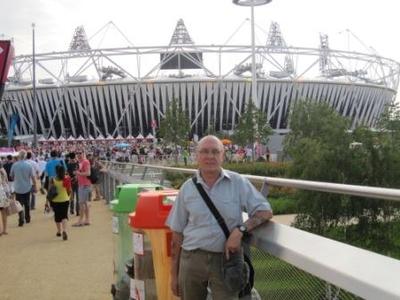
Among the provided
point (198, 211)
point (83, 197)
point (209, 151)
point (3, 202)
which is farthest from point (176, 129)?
point (198, 211)

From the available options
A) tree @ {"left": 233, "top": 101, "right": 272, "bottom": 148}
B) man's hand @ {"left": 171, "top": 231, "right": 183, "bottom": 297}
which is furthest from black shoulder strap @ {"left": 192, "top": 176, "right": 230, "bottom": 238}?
tree @ {"left": 233, "top": 101, "right": 272, "bottom": 148}

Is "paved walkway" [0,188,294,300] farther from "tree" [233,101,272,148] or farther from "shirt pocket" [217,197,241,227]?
"tree" [233,101,272,148]

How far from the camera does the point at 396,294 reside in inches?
79.5

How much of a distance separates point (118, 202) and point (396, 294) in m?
4.35

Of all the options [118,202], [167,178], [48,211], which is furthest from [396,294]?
[48,211]

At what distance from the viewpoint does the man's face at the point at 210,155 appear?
12.1 ft

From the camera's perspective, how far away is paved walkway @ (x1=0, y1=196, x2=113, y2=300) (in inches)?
301

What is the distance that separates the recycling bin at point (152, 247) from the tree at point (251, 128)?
161ft

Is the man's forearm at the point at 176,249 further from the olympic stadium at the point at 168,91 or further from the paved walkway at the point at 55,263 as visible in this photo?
the olympic stadium at the point at 168,91

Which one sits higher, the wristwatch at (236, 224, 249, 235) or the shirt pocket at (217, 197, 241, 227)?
the shirt pocket at (217, 197, 241, 227)

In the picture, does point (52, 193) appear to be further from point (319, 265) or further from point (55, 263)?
point (319, 265)

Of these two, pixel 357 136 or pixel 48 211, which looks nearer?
pixel 357 136

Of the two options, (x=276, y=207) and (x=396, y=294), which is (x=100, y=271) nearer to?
(x=276, y=207)

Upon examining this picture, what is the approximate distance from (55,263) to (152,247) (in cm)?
521
